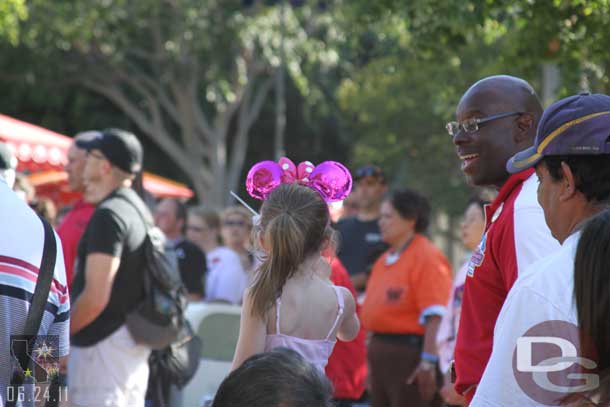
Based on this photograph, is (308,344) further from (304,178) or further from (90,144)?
(90,144)

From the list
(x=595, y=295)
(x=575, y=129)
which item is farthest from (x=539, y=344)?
(x=575, y=129)

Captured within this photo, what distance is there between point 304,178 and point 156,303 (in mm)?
1581

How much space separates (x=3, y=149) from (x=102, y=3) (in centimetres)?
1972

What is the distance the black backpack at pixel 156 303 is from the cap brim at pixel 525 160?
294 cm

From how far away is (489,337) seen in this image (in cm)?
328

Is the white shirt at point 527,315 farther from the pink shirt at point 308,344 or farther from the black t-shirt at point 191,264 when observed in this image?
the black t-shirt at point 191,264

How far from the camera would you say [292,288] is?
3.93 m

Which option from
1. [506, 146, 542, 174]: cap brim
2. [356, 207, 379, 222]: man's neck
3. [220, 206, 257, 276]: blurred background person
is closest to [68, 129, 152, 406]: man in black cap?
[506, 146, 542, 174]: cap brim

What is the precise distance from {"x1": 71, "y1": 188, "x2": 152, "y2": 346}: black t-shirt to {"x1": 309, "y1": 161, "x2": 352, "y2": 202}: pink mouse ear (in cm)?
148

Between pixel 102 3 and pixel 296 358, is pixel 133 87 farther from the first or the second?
pixel 296 358

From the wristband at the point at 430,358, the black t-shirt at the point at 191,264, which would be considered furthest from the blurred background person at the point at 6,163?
the black t-shirt at the point at 191,264

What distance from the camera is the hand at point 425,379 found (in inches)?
281

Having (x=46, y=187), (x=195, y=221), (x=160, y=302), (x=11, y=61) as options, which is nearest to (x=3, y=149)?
(x=160, y=302)

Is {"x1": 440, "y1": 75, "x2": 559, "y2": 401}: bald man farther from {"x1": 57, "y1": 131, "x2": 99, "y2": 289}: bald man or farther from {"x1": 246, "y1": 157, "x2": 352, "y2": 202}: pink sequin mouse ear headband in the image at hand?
{"x1": 57, "y1": 131, "x2": 99, "y2": 289}: bald man
